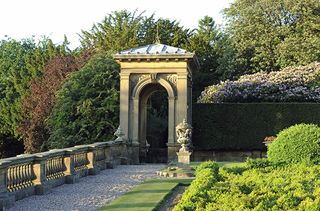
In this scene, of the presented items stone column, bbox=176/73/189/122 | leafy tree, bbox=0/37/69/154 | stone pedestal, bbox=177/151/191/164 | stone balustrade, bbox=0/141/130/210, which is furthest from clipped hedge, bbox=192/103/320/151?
leafy tree, bbox=0/37/69/154

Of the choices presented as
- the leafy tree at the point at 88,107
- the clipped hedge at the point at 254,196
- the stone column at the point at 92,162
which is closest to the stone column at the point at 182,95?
the leafy tree at the point at 88,107

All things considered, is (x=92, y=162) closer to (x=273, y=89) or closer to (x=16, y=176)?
(x=16, y=176)

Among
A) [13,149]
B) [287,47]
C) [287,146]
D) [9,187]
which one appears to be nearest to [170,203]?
[9,187]

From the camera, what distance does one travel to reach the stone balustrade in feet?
38.2

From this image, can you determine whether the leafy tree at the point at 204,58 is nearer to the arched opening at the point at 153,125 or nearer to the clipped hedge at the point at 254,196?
the arched opening at the point at 153,125

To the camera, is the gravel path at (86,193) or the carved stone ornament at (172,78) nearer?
the gravel path at (86,193)

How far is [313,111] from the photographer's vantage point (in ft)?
89.5

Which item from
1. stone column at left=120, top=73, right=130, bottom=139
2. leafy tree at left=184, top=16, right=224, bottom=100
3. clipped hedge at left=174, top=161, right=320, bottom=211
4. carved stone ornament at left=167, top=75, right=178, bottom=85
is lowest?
clipped hedge at left=174, top=161, right=320, bottom=211

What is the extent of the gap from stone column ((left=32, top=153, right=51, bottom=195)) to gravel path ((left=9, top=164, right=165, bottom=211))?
206 mm

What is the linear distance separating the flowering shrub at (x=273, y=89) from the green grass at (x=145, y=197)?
60.7 feet

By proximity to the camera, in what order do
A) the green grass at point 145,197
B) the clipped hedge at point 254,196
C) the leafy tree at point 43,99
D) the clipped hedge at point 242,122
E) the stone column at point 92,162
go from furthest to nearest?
the leafy tree at point 43,99 < the clipped hedge at point 242,122 < the stone column at point 92,162 < the green grass at point 145,197 < the clipped hedge at point 254,196

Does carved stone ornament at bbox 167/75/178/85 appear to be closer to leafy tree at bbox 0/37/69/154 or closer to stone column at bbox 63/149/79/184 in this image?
stone column at bbox 63/149/79/184

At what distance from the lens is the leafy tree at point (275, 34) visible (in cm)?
3653

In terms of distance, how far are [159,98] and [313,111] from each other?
1041 cm
